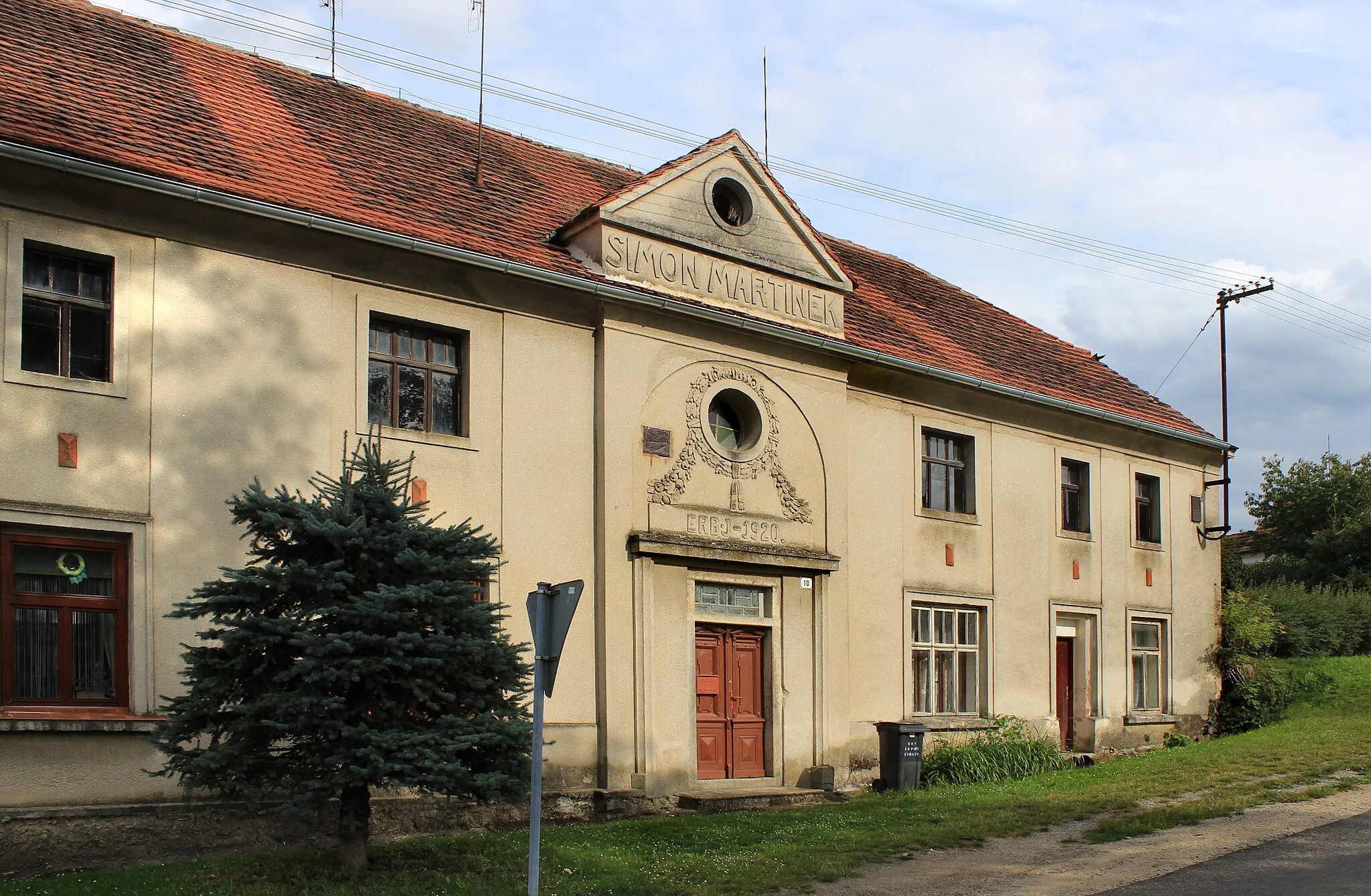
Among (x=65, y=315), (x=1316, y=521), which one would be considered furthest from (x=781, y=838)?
(x=1316, y=521)

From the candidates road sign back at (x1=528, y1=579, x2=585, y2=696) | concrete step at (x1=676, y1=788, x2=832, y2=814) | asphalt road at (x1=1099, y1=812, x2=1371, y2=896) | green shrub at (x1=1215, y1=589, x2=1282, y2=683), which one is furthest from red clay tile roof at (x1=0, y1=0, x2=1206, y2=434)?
asphalt road at (x1=1099, y1=812, x2=1371, y2=896)

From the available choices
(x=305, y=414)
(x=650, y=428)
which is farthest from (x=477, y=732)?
(x=650, y=428)

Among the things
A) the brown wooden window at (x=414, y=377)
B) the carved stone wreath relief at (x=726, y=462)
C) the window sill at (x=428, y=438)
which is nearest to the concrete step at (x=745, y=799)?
the carved stone wreath relief at (x=726, y=462)

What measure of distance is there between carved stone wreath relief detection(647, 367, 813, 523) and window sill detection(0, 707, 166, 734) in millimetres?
6269

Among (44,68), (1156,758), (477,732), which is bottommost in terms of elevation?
(1156,758)

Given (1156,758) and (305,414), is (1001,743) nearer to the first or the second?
(1156,758)

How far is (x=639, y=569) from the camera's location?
15562 millimetres

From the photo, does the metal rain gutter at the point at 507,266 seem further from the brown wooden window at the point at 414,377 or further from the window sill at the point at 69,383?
the window sill at the point at 69,383

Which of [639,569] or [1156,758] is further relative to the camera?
[1156,758]

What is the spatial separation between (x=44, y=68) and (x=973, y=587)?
1393cm

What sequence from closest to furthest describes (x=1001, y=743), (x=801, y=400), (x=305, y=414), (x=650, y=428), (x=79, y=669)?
(x=79, y=669)
(x=305, y=414)
(x=650, y=428)
(x=801, y=400)
(x=1001, y=743)

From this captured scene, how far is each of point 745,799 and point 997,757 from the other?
15.6ft

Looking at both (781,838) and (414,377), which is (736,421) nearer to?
(414,377)

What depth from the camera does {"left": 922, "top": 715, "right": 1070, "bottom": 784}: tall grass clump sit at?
1827 cm
